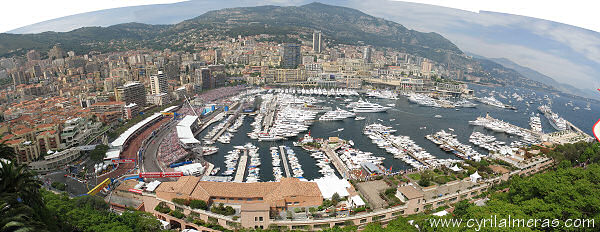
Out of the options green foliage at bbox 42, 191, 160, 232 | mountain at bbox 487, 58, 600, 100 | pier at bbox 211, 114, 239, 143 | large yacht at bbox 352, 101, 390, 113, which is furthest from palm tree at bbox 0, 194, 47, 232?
mountain at bbox 487, 58, 600, 100

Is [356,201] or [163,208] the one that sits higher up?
[356,201]

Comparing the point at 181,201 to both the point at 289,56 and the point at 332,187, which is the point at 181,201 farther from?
the point at 289,56

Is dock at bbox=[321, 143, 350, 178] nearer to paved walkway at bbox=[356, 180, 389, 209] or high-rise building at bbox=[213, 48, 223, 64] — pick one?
paved walkway at bbox=[356, 180, 389, 209]

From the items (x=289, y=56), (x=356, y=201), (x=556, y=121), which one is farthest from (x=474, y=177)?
(x=289, y=56)

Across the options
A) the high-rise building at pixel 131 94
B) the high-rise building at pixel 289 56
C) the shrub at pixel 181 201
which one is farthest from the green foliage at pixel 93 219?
the high-rise building at pixel 289 56

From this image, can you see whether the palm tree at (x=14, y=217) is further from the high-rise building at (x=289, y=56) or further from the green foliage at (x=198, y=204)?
the high-rise building at (x=289, y=56)

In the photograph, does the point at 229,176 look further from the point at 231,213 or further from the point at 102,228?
the point at 102,228
